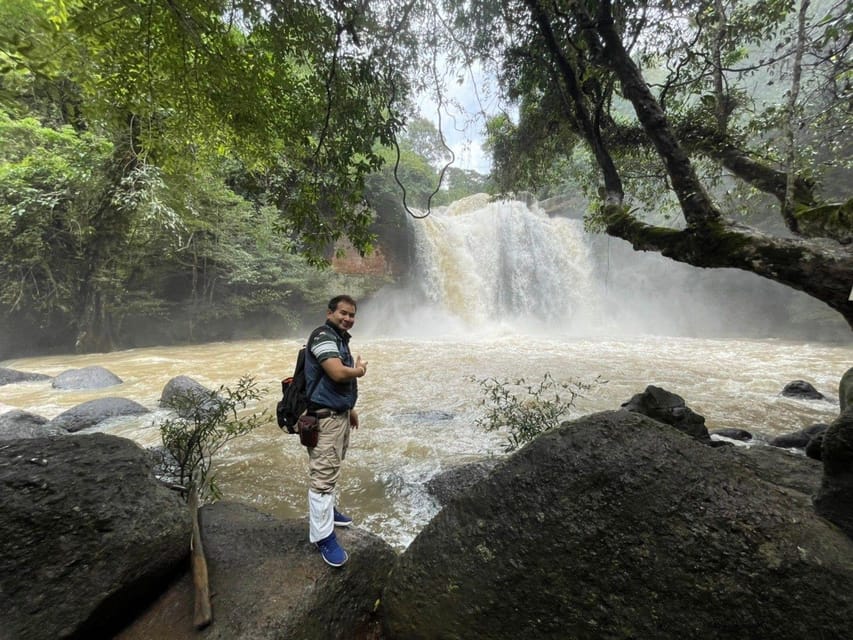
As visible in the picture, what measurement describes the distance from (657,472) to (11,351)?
73.2ft

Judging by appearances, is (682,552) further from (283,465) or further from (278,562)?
(283,465)

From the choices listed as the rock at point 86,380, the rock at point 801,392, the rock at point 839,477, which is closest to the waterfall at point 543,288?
the rock at point 801,392

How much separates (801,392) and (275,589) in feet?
32.2

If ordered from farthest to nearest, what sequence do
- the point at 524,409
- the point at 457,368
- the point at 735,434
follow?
the point at 457,368 → the point at 735,434 → the point at 524,409

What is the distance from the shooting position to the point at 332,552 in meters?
2.07

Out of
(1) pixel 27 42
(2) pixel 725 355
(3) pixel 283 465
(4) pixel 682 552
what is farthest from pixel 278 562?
(2) pixel 725 355

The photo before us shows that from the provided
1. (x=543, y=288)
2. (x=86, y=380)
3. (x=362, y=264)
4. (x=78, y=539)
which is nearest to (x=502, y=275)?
(x=543, y=288)

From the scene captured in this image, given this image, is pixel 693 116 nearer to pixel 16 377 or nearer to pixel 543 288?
pixel 16 377

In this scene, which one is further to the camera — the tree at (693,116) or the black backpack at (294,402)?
the tree at (693,116)

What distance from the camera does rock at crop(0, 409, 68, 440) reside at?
5.15 metres

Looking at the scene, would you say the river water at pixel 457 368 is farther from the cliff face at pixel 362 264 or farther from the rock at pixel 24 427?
the cliff face at pixel 362 264

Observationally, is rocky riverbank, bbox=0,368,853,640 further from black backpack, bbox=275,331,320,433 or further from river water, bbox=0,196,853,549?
river water, bbox=0,196,853,549

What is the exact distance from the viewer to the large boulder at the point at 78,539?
5.10ft

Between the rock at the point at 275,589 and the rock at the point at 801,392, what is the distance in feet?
29.7
